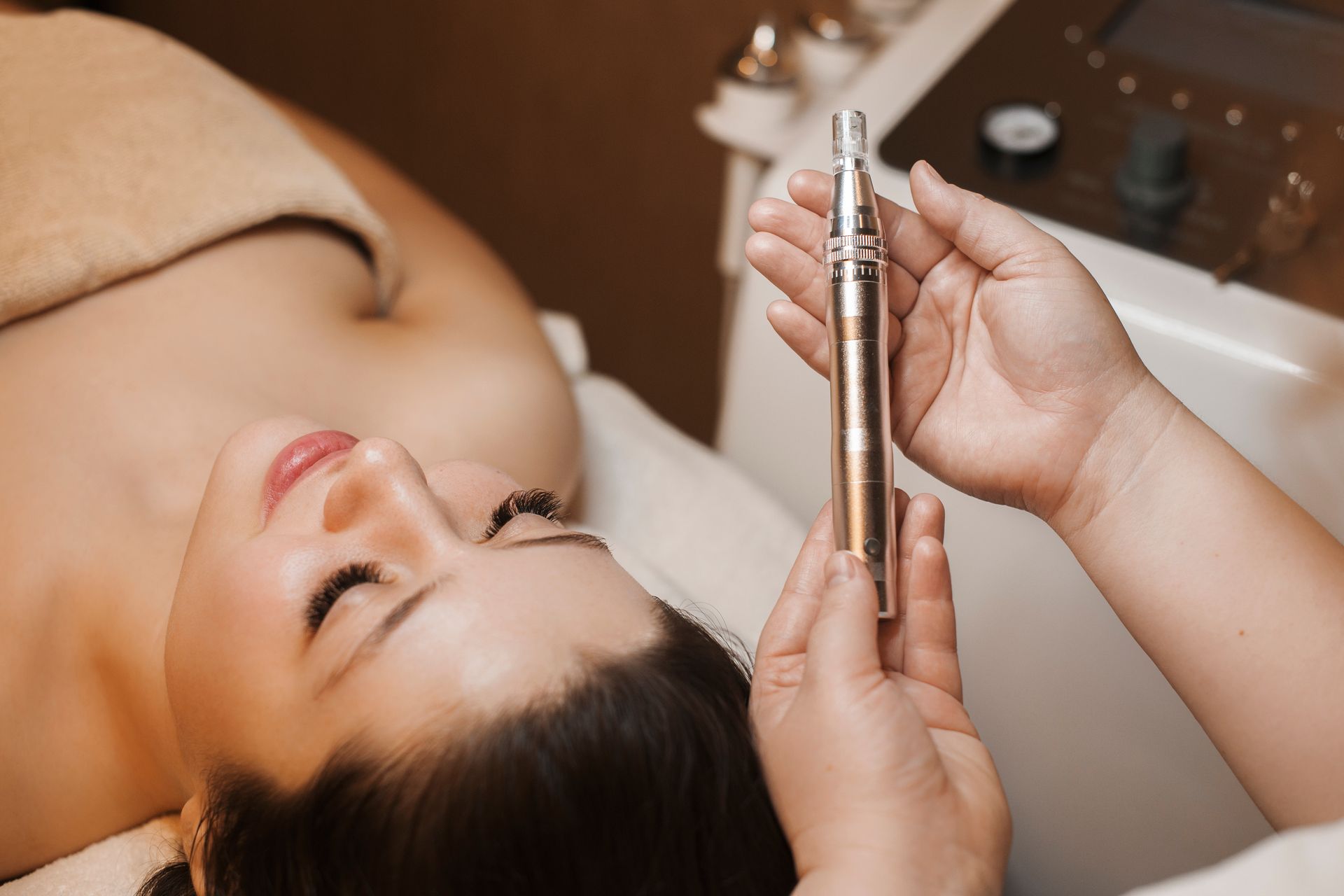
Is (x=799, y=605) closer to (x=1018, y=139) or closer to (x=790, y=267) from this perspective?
(x=790, y=267)

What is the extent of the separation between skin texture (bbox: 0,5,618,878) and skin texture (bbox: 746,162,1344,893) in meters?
0.26

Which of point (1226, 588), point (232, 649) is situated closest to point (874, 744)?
point (1226, 588)

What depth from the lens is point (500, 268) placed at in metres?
1.25

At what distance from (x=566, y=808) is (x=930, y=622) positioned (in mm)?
250

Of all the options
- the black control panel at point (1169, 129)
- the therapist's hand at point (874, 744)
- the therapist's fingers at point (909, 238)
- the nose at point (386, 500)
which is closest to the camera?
the therapist's hand at point (874, 744)

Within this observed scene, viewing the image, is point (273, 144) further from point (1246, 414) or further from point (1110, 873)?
point (1110, 873)

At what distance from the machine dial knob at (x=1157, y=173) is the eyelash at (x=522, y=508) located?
581 mm

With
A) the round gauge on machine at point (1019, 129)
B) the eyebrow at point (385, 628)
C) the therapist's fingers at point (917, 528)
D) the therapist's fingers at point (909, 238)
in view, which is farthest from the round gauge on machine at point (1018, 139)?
the eyebrow at point (385, 628)

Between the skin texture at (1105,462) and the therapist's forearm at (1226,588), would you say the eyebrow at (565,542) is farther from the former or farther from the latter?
the therapist's forearm at (1226,588)

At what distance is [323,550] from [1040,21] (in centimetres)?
91

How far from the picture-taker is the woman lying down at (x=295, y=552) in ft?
2.06

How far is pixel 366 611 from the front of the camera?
0.66m

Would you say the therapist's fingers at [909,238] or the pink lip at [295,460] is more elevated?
the therapist's fingers at [909,238]

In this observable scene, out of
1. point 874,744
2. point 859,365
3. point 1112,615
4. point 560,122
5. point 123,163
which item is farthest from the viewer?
point 560,122
